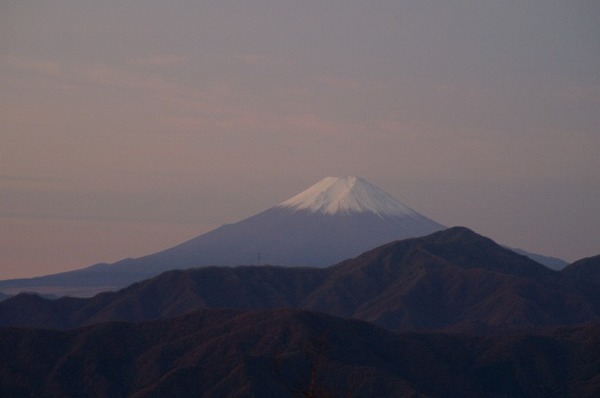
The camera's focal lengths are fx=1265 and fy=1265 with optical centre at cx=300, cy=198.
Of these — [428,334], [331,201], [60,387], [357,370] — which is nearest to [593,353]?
[428,334]

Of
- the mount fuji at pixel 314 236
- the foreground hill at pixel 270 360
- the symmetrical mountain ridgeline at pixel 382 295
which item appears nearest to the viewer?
the foreground hill at pixel 270 360

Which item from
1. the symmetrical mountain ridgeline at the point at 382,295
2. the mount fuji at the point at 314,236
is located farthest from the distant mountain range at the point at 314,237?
the symmetrical mountain ridgeline at the point at 382,295

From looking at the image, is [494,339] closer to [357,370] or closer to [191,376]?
[357,370]

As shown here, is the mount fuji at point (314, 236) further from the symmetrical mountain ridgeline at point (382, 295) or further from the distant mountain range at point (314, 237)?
the symmetrical mountain ridgeline at point (382, 295)

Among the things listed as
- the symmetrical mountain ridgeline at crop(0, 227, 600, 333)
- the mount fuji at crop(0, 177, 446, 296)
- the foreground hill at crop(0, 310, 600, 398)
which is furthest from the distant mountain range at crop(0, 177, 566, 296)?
the foreground hill at crop(0, 310, 600, 398)

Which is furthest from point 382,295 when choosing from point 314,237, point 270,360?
point 314,237
